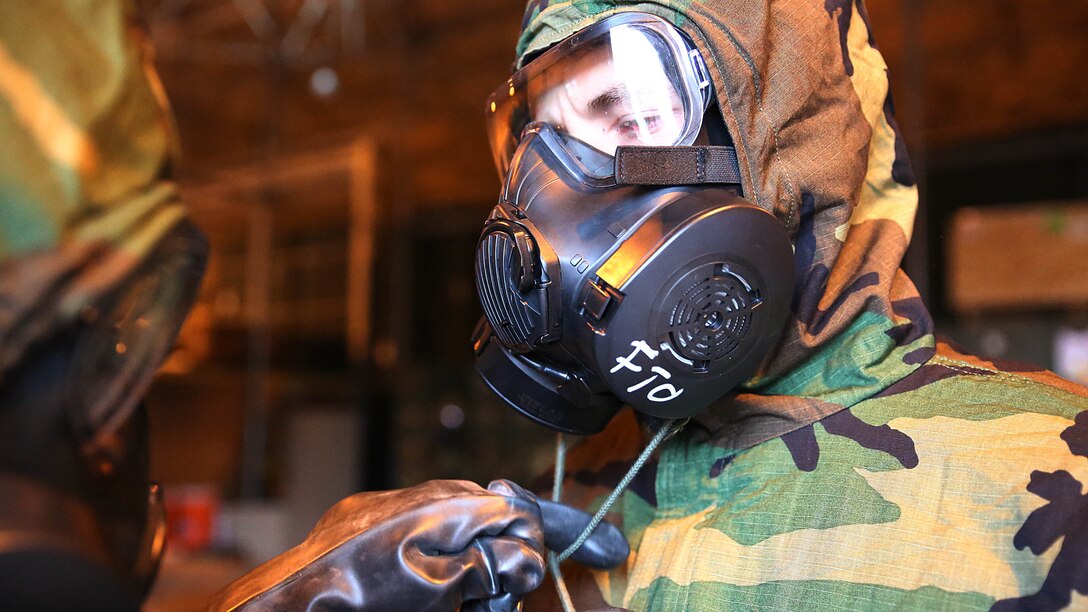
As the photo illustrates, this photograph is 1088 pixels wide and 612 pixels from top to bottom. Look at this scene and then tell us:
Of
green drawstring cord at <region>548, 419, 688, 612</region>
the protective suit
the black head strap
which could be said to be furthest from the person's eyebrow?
the protective suit

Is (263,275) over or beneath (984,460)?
beneath

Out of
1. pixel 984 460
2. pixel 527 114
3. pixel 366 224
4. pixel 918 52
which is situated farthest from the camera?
pixel 366 224

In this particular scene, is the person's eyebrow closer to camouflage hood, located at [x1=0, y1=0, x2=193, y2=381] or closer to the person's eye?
the person's eye

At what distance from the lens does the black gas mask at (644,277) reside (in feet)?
2.89

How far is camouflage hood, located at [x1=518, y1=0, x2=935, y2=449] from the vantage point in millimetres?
983

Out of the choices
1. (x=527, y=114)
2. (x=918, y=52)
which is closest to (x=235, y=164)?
(x=918, y=52)

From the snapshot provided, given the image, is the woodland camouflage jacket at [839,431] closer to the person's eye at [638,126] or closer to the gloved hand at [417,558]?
the person's eye at [638,126]

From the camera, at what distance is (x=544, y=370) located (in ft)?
3.26

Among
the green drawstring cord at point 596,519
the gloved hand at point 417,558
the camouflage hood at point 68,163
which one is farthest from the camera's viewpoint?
the green drawstring cord at point 596,519

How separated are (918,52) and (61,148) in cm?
382

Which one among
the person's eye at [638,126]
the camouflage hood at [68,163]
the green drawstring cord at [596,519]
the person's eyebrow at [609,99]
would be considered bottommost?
the green drawstring cord at [596,519]

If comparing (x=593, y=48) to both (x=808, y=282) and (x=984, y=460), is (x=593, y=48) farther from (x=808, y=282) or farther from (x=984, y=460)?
(x=984, y=460)

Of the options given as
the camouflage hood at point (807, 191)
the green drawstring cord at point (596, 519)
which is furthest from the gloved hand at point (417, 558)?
the camouflage hood at point (807, 191)

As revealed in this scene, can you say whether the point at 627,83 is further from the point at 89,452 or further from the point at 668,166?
the point at 89,452
